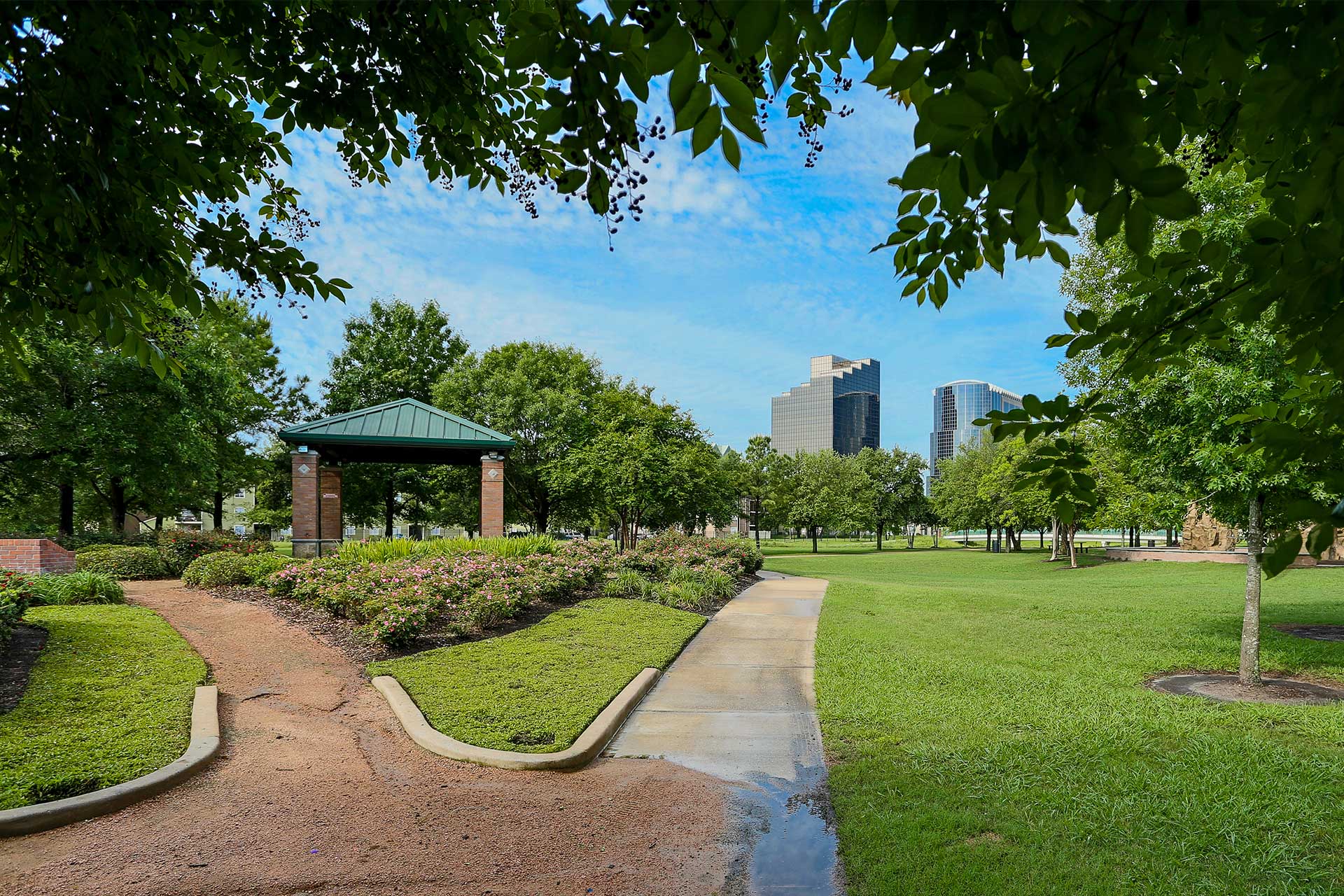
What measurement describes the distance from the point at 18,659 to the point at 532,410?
21.3 metres

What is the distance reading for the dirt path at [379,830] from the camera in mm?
3604

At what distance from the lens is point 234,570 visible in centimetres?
1391

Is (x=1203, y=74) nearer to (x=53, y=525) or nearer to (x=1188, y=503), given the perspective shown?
(x=1188, y=503)

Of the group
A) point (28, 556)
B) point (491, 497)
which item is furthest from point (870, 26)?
point (28, 556)

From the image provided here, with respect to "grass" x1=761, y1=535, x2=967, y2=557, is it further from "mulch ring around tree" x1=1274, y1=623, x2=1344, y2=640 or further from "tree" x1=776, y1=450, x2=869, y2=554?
"mulch ring around tree" x1=1274, y1=623, x2=1344, y2=640

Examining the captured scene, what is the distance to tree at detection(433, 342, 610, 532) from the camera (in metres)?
28.2

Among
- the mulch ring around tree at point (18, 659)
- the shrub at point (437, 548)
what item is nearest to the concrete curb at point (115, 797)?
the mulch ring around tree at point (18, 659)

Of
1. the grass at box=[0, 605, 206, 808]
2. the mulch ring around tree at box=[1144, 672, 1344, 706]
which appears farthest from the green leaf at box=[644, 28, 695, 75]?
the mulch ring around tree at box=[1144, 672, 1344, 706]

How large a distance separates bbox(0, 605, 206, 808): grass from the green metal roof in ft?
26.8

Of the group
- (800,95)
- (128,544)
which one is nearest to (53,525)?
(128,544)

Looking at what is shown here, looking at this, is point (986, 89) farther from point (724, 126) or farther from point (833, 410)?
point (833, 410)

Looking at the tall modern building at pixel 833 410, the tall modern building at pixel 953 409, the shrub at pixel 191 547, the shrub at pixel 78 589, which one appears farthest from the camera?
the tall modern building at pixel 833 410

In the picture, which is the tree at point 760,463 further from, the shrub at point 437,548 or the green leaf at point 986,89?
the green leaf at point 986,89

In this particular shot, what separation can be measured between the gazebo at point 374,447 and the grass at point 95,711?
8092 mm
